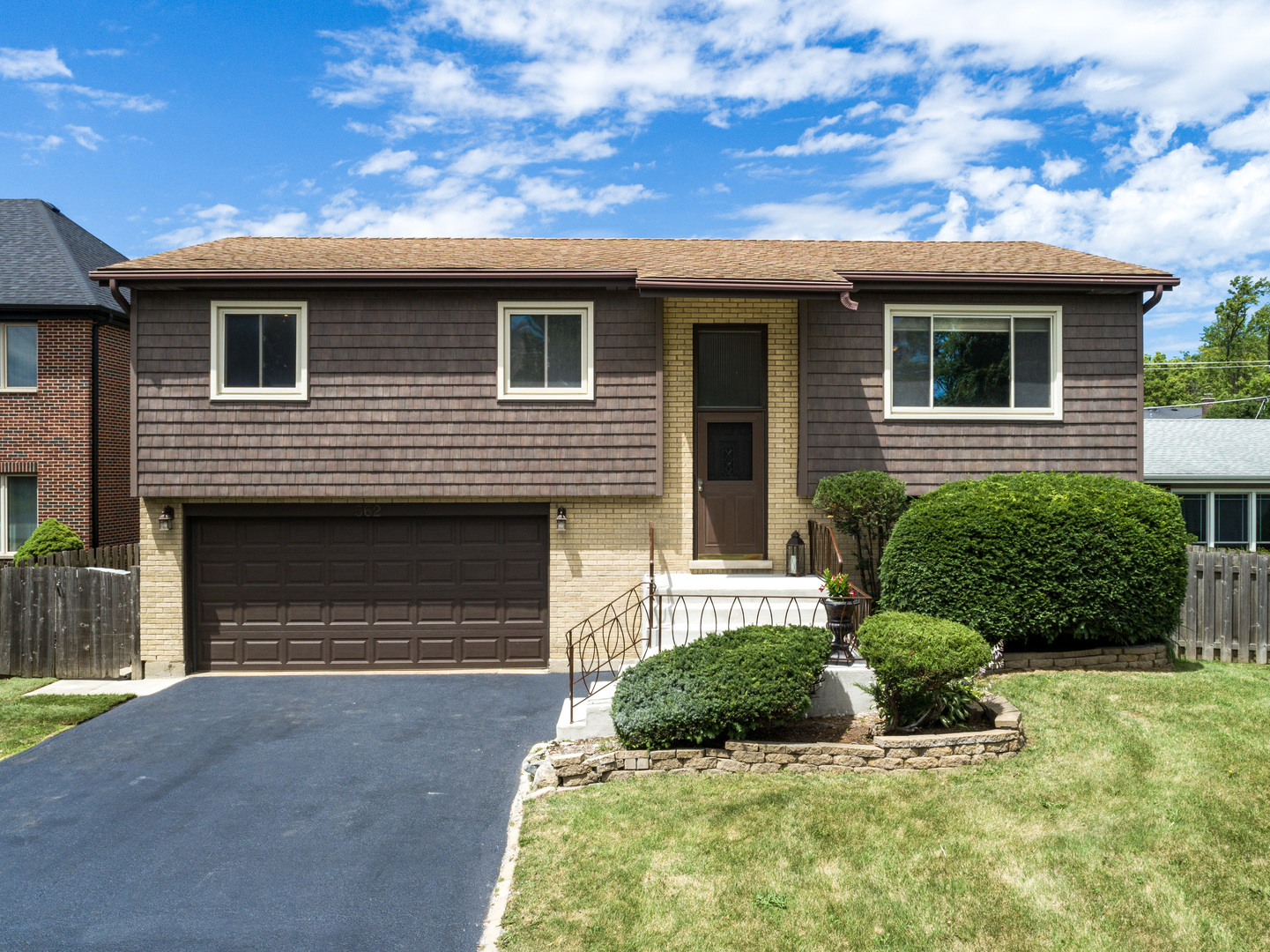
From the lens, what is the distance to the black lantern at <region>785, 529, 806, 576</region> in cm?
999

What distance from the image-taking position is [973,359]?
10.1 meters

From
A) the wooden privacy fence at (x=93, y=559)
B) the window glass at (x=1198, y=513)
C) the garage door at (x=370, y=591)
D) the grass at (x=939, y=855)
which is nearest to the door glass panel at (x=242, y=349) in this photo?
the garage door at (x=370, y=591)

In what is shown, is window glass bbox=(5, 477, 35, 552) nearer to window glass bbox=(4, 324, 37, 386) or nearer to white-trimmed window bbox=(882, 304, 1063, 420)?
window glass bbox=(4, 324, 37, 386)

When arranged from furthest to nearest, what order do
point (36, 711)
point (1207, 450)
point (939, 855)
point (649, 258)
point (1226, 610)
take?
point (1207, 450)
point (649, 258)
point (1226, 610)
point (36, 711)
point (939, 855)

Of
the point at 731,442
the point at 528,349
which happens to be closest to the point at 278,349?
the point at 528,349

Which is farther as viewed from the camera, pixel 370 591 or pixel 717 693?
pixel 370 591

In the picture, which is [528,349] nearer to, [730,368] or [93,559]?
[730,368]

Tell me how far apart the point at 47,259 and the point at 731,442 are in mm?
13977

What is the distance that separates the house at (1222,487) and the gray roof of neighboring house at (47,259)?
21.6m

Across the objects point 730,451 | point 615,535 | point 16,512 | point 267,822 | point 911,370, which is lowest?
point 267,822

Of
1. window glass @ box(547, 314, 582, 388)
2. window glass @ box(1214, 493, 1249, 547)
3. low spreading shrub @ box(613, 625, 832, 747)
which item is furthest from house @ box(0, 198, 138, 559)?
window glass @ box(1214, 493, 1249, 547)

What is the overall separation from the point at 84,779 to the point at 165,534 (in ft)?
13.9

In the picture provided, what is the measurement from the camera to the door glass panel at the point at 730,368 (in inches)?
411

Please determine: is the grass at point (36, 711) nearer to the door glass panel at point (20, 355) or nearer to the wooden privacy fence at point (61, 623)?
the wooden privacy fence at point (61, 623)
